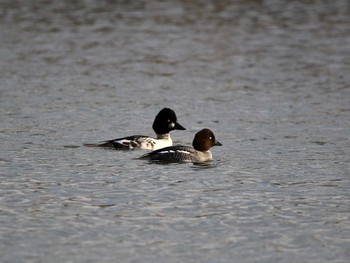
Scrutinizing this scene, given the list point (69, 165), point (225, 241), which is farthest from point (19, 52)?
point (225, 241)

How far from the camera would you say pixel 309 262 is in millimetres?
10266

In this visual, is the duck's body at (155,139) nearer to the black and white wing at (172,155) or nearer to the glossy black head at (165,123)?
the glossy black head at (165,123)

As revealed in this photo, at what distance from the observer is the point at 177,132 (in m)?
19.3

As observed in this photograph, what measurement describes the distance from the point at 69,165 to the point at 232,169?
7.53 feet

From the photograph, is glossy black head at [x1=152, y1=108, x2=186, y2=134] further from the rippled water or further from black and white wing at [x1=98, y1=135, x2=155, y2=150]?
the rippled water

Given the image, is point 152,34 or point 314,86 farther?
point 152,34

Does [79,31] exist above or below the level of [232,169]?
above

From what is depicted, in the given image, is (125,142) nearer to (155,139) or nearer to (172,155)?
(155,139)

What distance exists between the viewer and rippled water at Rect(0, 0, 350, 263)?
1121 centimetres

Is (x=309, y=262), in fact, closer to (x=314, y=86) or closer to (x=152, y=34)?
(x=314, y=86)

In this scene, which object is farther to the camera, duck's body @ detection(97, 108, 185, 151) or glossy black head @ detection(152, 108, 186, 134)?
glossy black head @ detection(152, 108, 186, 134)

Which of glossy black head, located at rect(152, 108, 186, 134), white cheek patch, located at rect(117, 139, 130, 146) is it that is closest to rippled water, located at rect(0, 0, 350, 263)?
white cheek patch, located at rect(117, 139, 130, 146)

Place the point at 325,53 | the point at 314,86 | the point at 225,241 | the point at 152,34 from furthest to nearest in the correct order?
1. the point at 152,34
2. the point at 325,53
3. the point at 314,86
4. the point at 225,241

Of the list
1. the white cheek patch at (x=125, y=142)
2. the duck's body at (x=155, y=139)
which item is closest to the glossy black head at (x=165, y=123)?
the duck's body at (x=155, y=139)
